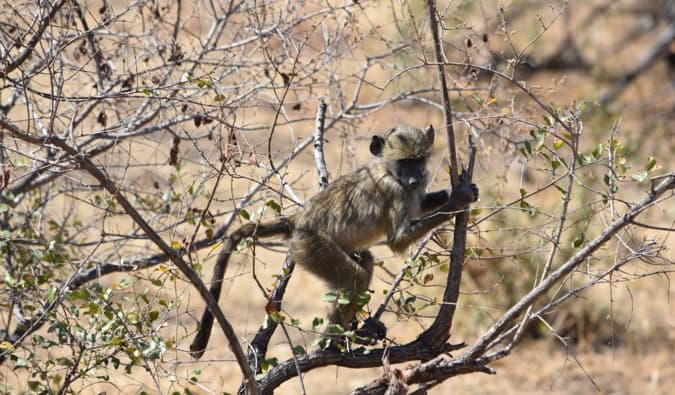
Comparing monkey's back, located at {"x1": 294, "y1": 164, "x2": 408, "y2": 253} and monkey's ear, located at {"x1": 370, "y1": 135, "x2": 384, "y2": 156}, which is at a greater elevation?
monkey's ear, located at {"x1": 370, "y1": 135, "x2": 384, "y2": 156}

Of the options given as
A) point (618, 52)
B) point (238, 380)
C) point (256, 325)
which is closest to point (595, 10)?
point (618, 52)

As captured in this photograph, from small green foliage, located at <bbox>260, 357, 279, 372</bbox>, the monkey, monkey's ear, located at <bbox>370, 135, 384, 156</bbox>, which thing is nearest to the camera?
small green foliage, located at <bbox>260, 357, 279, 372</bbox>

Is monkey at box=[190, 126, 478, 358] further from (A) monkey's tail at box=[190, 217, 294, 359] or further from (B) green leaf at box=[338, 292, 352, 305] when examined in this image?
(B) green leaf at box=[338, 292, 352, 305]

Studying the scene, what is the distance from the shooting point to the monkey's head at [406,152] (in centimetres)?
614

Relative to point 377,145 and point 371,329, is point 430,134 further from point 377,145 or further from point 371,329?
point 371,329

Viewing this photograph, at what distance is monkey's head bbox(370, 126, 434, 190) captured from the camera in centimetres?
614

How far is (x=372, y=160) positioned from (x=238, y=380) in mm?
4424

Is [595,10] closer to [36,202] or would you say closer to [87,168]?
[36,202]

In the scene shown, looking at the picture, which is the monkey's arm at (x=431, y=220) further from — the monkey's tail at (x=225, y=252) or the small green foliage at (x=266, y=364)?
the small green foliage at (x=266, y=364)

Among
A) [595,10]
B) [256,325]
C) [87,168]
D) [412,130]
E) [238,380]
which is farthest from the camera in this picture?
[595,10]

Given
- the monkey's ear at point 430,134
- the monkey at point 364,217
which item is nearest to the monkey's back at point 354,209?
the monkey at point 364,217

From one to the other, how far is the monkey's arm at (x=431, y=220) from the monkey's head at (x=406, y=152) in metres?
0.22

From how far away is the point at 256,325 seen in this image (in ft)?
→ 36.9

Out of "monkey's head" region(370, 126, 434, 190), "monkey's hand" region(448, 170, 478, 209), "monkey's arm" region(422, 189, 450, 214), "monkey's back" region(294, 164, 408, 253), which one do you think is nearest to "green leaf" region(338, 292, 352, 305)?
"monkey's hand" region(448, 170, 478, 209)
